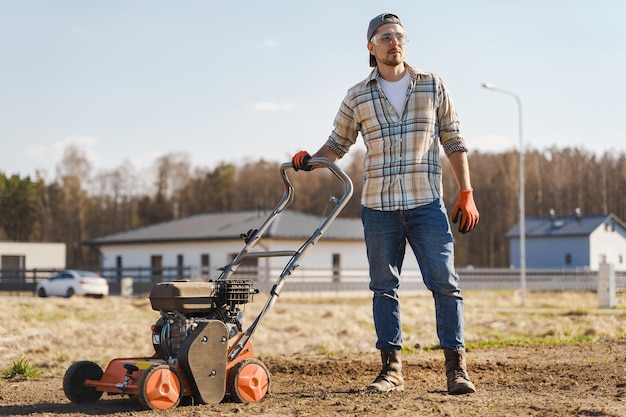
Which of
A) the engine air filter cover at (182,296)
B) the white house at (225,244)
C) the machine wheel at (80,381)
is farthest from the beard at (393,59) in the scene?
the white house at (225,244)

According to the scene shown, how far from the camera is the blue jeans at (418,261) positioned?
16.9 ft

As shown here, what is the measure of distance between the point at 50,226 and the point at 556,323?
219ft

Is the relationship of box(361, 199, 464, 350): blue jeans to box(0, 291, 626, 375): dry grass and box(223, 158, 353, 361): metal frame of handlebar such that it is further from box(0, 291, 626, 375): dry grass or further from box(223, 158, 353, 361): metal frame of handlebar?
box(0, 291, 626, 375): dry grass

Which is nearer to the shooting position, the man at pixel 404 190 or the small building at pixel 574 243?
the man at pixel 404 190

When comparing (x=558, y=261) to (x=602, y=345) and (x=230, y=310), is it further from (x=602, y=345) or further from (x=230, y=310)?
(x=230, y=310)

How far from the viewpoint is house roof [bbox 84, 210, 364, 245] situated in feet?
138

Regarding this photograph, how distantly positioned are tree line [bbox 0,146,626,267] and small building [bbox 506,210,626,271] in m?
15.1

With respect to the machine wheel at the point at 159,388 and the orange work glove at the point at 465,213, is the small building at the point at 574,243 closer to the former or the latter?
the orange work glove at the point at 465,213

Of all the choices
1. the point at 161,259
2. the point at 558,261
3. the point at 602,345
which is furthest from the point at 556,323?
the point at 558,261

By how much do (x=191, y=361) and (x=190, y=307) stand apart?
0.32 metres

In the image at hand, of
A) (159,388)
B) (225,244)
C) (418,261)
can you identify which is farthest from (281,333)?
(225,244)

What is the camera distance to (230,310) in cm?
514

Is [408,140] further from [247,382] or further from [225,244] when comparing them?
[225,244]

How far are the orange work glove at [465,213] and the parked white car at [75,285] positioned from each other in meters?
28.4
